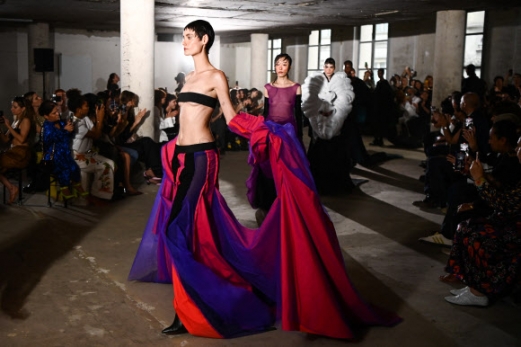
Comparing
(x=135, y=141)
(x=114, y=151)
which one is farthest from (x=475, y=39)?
(x=114, y=151)

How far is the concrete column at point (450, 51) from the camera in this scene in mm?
12203

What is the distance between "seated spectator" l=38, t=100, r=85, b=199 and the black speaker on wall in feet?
25.0

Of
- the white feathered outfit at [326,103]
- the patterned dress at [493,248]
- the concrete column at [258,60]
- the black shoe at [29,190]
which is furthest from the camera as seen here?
the concrete column at [258,60]

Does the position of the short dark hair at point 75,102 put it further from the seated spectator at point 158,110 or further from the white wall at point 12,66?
the white wall at point 12,66

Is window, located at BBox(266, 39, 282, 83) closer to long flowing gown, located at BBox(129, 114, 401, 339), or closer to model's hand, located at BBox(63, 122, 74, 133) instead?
model's hand, located at BBox(63, 122, 74, 133)

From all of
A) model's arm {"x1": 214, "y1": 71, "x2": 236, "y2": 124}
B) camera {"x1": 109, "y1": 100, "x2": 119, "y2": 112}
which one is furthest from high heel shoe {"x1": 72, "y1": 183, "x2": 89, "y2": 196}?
model's arm {"x1": 214, "y1": 71, "x2": 236, "y2": 124}

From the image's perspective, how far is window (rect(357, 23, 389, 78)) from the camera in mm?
17781

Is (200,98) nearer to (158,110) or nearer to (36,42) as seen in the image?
(158,110)

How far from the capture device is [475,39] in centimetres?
1486

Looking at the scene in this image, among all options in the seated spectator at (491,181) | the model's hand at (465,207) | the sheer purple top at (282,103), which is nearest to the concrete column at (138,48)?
the sheer purple top at (282,103)

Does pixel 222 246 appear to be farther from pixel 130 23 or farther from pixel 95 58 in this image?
pixel 95 58

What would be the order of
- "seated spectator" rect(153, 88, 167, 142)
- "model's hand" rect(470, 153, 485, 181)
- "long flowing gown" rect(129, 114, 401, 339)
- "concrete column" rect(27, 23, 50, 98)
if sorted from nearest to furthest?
1. "long flowing gown" rect(129, 114, 401, 339)
2. "model's hand" rect(470, 153, 485, 181)
3. "seated spectator" rect(153, 88, 167, 142)
4. "concrete column" rect(27, 23, 50, 98)

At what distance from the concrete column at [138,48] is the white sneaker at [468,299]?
5583 millimetres

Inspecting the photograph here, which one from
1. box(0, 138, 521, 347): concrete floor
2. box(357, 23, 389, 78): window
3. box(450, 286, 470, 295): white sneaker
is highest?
box(357, 23, 389, 78): window
